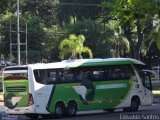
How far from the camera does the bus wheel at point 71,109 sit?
82.1 feet

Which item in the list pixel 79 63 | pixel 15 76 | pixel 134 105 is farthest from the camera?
pixel 134 105

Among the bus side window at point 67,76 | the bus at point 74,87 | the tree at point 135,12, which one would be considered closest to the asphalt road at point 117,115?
the bus at point 74,87

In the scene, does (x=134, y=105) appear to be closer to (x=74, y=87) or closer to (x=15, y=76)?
(x=74, y=87)

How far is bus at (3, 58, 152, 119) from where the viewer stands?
78.0ft

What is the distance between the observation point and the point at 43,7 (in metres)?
84.7

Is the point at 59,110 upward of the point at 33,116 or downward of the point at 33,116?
upward

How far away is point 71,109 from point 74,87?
110 cm

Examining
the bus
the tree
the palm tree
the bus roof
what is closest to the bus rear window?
the bus

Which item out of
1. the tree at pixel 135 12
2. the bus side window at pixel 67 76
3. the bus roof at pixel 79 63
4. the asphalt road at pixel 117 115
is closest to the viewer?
the tree at pixel 135 12

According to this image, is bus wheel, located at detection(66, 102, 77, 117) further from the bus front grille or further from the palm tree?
the palm tree

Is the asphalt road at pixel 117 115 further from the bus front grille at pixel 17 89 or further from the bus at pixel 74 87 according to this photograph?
the bus front grille at pixel 17 89

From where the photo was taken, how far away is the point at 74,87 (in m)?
→ 25.2

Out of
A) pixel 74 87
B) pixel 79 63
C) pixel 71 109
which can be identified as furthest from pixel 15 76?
pixel 79 63

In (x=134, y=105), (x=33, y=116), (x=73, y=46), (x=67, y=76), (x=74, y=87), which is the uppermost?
(x=73, y=46)
